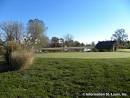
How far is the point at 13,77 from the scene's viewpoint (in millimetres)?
11914

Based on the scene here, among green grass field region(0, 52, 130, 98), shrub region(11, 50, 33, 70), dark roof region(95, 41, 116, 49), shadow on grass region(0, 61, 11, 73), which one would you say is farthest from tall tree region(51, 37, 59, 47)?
green grass field region(0, 52, 130, 98)

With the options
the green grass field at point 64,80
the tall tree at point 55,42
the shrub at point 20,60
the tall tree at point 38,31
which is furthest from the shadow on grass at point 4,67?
the tall tree at point 55,42

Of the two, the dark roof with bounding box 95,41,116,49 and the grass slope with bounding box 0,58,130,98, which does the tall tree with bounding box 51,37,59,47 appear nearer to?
the dark roof with bounding box 95,41,116,49

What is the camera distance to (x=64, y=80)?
11.1 meters

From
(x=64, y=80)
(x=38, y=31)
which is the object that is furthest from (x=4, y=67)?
(x=38, y=31)

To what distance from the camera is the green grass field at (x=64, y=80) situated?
31.3 feet

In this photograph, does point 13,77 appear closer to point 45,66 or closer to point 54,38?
point 45,66

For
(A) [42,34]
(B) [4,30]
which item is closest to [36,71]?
(B) [4,30]

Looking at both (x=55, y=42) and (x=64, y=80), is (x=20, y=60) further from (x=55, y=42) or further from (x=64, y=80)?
(x=55, y=42)

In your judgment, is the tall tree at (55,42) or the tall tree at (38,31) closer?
the tall tree at (38,31)

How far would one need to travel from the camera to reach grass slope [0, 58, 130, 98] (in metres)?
9.59

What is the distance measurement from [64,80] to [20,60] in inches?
139

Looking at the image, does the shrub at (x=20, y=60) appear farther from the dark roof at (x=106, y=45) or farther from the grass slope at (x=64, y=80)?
the dark roof at (x=106, y=45)

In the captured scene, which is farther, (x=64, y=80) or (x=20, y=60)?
(x=20, y=60)
